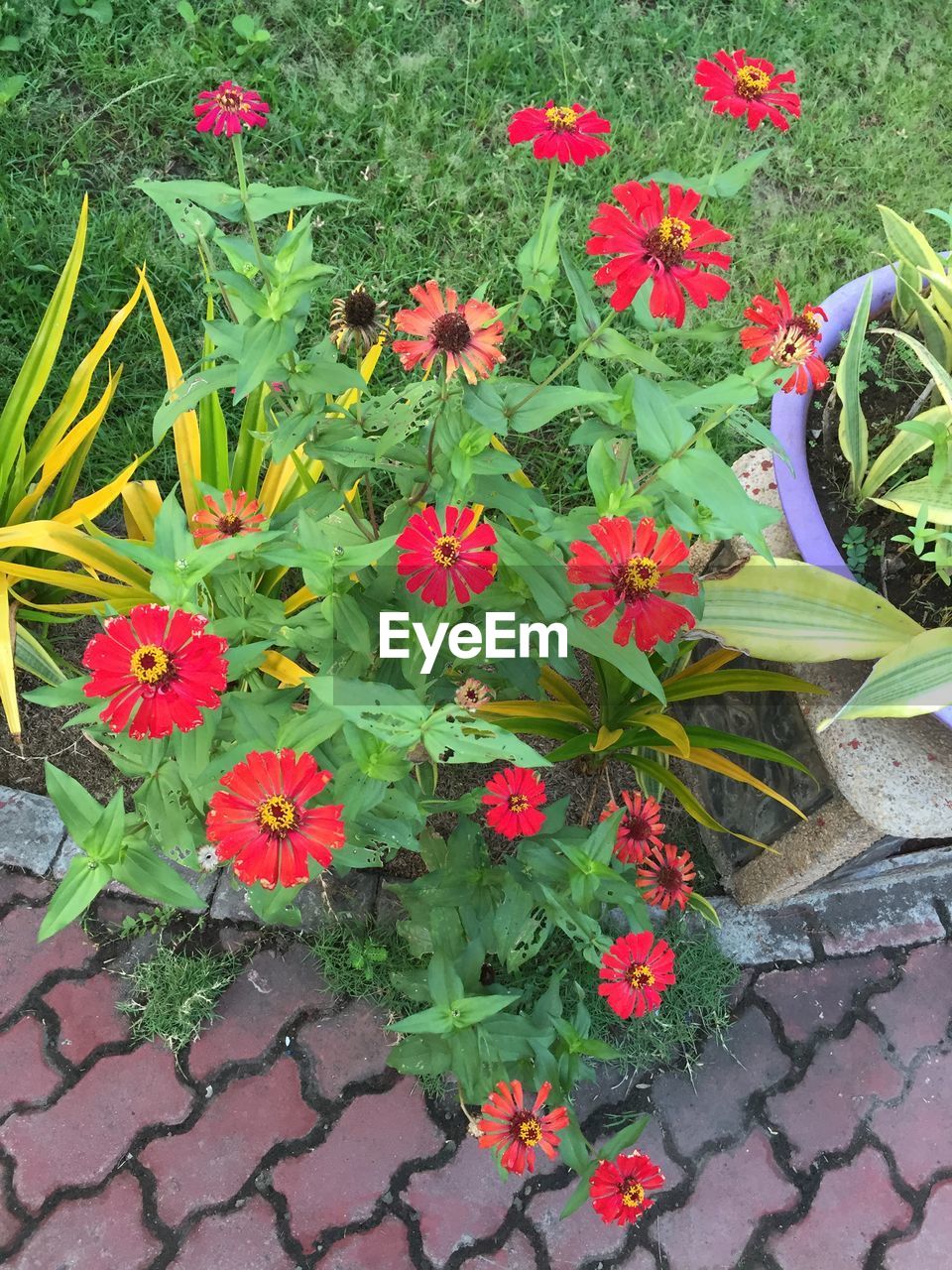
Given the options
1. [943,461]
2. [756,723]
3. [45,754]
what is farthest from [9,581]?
[943,461]

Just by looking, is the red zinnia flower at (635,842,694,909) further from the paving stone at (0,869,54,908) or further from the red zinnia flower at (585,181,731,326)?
the paving stone at (0,869,54,908)

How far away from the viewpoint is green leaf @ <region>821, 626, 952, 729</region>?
132cm

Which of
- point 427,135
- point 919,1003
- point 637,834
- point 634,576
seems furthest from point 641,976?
point 427,135

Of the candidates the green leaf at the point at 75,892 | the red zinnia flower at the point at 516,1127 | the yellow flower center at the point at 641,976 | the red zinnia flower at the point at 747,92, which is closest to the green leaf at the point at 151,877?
the green leaf at the point at 75,892

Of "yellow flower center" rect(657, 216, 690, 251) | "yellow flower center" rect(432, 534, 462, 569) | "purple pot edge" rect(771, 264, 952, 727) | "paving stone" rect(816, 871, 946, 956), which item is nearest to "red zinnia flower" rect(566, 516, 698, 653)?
"yellow flower center" rect(432, 534, 462, 569)

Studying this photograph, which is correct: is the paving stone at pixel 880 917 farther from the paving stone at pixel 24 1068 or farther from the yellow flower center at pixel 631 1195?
the paving stone at pixel 24 1068

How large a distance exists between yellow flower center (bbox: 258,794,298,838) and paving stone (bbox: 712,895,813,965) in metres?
1.19

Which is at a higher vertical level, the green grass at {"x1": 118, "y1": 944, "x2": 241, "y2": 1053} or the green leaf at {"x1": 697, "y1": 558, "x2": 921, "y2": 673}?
the green leaf at {"x1": 697, "y1": 558, "x2": 921, "y2": 673}

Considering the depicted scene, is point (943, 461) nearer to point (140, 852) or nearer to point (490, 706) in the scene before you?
point (490, 706)

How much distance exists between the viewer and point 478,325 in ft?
3.56

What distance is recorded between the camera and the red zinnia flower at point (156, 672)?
934 mm

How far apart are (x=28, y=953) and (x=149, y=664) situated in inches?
44.1

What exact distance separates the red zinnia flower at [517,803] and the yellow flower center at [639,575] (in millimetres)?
390

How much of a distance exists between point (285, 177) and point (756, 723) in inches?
61.6
